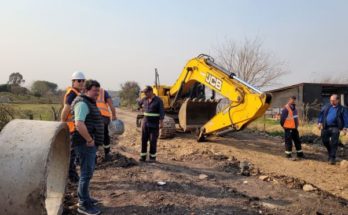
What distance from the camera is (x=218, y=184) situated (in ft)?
23.8

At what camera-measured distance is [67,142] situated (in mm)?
6031

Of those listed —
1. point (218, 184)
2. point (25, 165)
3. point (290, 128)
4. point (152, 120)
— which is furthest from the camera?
point (290, 128)

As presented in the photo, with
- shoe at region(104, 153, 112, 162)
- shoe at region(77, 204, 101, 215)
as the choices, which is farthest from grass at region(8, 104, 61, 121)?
shoe at region(77, 204, 101, 215)

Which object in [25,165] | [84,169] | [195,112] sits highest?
[195,112]

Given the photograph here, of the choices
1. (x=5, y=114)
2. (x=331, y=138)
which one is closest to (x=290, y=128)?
(x=331, y=138)

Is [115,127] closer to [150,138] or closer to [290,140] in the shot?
[150,138]

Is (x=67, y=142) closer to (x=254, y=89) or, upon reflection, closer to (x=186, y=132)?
(x=254, y=89)

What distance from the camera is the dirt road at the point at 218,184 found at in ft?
19.4

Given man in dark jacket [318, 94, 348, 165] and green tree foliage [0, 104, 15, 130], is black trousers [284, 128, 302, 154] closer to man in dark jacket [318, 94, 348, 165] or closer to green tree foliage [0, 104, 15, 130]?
man in dark jacket [318, 94, 348, 165]

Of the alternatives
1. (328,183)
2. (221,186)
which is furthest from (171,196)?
(328,183)

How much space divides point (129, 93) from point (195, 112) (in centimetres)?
4217

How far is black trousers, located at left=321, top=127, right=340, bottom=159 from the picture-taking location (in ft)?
33.6

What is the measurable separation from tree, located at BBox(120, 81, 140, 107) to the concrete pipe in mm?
45876

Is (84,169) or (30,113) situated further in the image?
(30,113)
